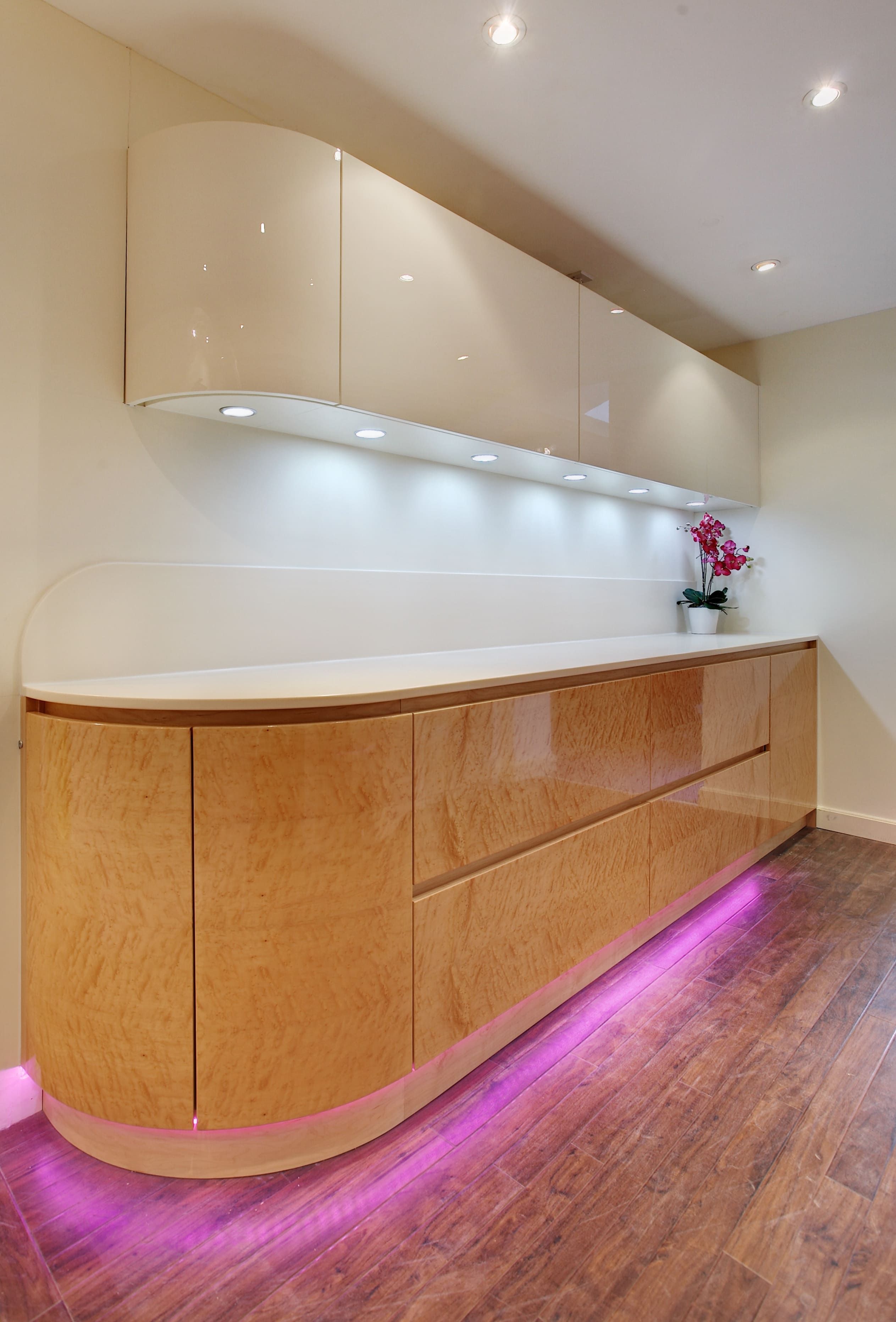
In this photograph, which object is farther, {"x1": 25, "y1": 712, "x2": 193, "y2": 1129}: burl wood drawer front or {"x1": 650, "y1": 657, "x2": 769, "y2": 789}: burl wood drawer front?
{"x1": 650, "y1": 657, "x2": 769, "y2": 789}: burl wood drawer front

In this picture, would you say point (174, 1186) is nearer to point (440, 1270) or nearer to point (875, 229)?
point (440, 1270)

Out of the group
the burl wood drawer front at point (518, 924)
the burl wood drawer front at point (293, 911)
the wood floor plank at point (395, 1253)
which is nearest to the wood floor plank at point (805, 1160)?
the wood floor plank at point (395, 1253)

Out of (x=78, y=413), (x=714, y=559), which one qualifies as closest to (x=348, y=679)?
(x=78, y=413)

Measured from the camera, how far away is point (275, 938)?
4.25 feet

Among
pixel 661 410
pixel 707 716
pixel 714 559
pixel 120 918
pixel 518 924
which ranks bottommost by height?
pixel 518 924

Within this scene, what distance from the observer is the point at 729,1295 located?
113 centimetres

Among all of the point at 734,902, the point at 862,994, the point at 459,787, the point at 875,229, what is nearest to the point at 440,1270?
the point at 459,787

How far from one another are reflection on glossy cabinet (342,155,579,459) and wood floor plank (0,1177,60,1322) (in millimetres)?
1754

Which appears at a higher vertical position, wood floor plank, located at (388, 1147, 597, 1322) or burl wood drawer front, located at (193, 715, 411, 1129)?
burl wood drawer front, located at (193, 715, 411, 1129)

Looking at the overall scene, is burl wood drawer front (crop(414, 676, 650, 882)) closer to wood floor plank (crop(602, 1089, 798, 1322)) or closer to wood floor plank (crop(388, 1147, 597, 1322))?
wood floor plank (crop(388, 1147, 597, 1322))

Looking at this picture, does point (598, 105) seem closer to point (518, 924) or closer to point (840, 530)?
point (518, 924)

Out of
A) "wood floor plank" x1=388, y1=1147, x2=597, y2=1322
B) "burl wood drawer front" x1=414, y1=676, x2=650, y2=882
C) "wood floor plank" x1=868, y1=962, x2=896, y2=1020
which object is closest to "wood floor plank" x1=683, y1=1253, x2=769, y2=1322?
"wood floor plank" x1=388, y1=1147, x2=597, y2=1322

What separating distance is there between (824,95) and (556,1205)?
2.60 m

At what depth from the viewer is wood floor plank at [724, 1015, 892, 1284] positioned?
1.21m
